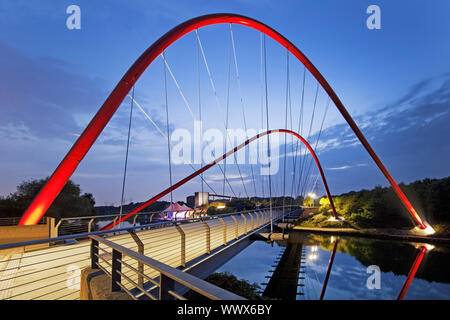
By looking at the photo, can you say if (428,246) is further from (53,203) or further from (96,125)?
(53,203)

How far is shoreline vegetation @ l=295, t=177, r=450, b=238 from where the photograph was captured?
30.0m

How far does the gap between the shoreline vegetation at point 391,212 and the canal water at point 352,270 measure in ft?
16.6

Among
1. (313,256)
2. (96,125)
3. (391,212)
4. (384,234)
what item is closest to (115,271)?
(96,125)

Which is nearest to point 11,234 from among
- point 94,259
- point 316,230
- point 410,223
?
point 94,259

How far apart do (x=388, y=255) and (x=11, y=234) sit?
93.6ft

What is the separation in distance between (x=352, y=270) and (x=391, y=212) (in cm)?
1805

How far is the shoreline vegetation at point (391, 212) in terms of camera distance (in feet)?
98.5

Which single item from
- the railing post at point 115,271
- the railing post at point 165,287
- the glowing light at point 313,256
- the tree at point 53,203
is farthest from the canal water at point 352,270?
the tree at point 53,203

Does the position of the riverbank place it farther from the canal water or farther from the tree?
the tree

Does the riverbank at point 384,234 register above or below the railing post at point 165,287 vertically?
below

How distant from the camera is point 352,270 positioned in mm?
21250

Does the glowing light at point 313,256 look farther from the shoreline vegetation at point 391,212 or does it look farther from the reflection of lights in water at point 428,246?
the reflection of lights in water at point 428,246

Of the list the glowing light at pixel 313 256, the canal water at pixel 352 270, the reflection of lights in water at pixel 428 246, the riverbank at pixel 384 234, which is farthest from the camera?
the riverbank at pixel 384 234

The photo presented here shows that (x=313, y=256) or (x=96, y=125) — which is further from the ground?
(x=96, y=125)
